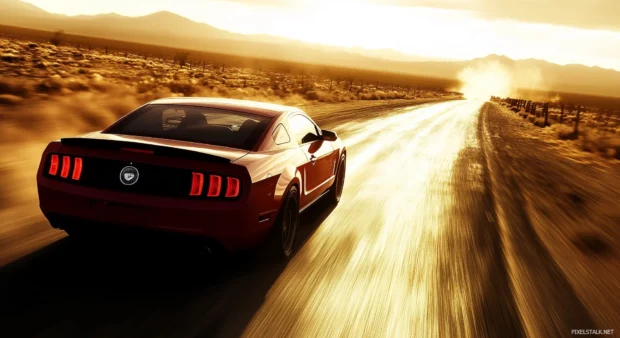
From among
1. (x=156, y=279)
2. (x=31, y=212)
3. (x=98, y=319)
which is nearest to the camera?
(x=98, y=319)

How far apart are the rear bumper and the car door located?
1.59 m

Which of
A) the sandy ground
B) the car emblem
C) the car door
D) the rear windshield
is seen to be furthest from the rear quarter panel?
the sandy ground

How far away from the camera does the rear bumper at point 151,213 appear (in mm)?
4527

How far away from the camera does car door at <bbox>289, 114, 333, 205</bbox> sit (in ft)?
21.5

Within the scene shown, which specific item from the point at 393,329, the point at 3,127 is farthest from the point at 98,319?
the point at 3,127

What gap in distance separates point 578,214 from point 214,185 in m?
7.05

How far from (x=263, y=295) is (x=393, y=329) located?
3.48 feet

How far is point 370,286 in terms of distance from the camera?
17.1 feet

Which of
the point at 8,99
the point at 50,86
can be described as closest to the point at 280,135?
the point at 8,99

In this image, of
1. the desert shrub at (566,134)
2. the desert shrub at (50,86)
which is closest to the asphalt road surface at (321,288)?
the desert shrub at (50,86)

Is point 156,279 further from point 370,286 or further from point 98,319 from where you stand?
point 370,286

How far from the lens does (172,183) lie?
460cm

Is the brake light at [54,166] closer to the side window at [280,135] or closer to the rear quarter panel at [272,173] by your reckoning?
the rear quarter panel at [272,173]

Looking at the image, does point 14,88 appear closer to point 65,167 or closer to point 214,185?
point 65,167
